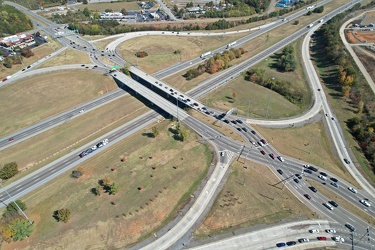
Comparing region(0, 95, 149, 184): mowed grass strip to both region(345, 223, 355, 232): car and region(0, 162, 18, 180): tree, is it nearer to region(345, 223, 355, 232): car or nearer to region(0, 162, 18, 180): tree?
region(0, 162, 18, 180): tree

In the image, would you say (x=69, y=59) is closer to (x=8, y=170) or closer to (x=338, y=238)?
(x=8, y=170)

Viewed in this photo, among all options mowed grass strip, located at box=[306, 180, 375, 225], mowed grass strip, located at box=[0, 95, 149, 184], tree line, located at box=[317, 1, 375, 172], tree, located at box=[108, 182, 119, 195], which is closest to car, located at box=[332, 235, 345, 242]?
mowed grass strip, located at box=[306, 180, 375, 225]

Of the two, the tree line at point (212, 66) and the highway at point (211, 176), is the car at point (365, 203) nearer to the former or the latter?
the highway at point (211, 176)

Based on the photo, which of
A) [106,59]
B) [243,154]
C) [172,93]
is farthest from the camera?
[106,59]

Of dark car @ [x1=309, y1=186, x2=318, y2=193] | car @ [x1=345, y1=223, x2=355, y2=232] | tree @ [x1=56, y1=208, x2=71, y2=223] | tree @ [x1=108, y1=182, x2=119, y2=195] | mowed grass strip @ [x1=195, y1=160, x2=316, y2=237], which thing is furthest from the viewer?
dark car @ [x1=309, y1=186, x2=318, y2=193]

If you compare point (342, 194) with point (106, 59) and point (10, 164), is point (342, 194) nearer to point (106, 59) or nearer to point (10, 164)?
point (10, 164)

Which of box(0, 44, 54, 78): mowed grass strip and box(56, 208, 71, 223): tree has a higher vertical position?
box(0, 44, 54, 78): mowed grass strip

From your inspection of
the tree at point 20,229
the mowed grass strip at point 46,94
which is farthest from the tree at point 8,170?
the mowed grass strip at point 46,94

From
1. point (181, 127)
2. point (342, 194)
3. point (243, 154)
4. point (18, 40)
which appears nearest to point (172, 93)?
point (181, 127)
